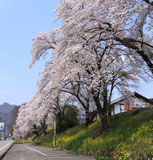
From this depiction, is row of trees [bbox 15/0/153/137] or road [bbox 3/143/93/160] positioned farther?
road [bbox 3/143/93/160]

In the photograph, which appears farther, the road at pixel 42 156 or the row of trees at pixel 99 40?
the road at pixel 42 156

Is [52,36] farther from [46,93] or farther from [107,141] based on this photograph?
[107,141]

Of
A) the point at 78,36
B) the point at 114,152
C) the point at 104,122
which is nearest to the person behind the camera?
the point at 114,152

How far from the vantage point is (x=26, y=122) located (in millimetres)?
50094

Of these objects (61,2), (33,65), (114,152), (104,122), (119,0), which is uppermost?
(61,2)

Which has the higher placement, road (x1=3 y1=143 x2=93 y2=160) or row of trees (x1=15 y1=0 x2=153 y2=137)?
row of trees (x1=15 y1=0 x2=153 y2=137)

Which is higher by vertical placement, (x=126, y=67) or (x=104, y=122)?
(x=126, y=67)

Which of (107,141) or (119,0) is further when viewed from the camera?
(107,141)

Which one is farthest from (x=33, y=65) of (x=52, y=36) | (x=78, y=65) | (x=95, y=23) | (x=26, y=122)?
(x=26, y=122)

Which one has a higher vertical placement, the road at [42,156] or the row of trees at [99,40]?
the row of trees at [99,40]

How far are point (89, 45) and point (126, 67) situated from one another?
546 cm

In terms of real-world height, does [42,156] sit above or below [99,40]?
below

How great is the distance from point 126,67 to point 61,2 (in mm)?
7357

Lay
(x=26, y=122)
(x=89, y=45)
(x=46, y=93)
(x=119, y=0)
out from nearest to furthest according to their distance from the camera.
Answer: (x=119, y=0), (x=89, y=45), (x=46, y=93), (x=26, y=122)
